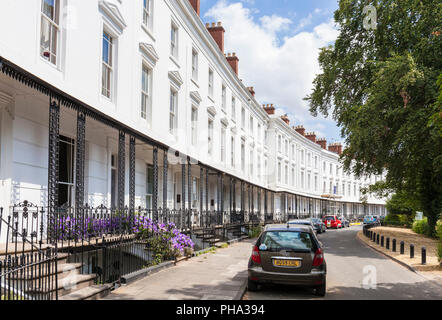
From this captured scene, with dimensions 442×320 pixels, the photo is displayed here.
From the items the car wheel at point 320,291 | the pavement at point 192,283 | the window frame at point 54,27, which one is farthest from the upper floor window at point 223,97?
the car wheel at point 320,291

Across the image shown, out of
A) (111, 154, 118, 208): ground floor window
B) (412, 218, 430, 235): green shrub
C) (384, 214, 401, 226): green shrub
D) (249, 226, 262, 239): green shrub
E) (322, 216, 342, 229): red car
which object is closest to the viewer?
(111, 154, 118, 208): ground floor window

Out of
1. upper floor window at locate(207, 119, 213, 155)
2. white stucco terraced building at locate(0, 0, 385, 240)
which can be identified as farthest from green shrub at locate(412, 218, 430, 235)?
upper floor window at locate(207, 119, 213, 155)

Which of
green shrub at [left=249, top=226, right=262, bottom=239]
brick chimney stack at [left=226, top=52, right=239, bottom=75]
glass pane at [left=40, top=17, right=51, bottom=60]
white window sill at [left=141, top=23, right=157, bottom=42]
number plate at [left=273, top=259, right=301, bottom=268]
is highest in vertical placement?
brick chimney stack at [left=226, top=52, right=239, bottom=75]

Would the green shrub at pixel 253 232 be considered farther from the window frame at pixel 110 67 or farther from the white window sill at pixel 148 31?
the window frame at pixel 110 67

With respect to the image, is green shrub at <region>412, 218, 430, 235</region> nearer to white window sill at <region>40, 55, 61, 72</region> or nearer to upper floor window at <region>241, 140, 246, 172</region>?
upper floor window at <region>241, 140, 246, 172</region>

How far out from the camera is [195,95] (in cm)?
1978

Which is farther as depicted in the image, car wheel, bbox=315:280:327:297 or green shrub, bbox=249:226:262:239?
green shrub, bbox=249:226:262:239

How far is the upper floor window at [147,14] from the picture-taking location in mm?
14953

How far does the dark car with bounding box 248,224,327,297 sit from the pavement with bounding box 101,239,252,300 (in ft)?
2.22

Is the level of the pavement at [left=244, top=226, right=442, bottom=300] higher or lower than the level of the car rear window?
lower

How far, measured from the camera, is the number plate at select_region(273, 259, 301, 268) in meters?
8.55

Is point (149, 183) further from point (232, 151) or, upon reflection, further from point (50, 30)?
point (232, 151)
